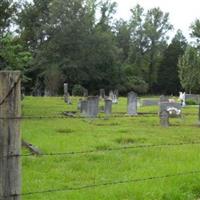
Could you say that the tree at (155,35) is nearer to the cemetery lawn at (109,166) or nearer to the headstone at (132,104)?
the headstone at (132,104)

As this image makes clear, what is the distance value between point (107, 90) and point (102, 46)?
6533 mm

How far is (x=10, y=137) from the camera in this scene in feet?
13.8

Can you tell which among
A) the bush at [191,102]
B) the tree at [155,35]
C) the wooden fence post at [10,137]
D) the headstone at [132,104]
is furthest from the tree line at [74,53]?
the wooden fence post at [10,137]

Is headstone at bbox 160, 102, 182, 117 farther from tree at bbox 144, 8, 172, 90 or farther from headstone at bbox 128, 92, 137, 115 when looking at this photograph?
tree at bbox 144, 8, 172, 90

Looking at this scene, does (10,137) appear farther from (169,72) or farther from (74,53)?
(169,72)

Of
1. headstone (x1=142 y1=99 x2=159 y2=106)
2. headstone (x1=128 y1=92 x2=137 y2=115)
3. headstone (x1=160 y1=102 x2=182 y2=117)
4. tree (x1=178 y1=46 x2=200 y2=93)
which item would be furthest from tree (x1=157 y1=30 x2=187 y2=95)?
headstone (x1=160 y1=102 x2=182 y2=117)

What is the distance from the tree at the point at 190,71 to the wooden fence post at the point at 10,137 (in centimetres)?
6119

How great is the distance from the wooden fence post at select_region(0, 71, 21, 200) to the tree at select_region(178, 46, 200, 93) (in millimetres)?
61187

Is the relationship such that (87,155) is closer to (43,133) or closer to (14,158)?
(43,133)

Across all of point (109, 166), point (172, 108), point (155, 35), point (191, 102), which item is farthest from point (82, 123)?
point (155, 35)

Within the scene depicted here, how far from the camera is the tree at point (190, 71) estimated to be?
64869 millimetres

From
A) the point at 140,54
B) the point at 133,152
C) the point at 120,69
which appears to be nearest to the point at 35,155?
the point at 133,152

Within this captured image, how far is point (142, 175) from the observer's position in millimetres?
8586

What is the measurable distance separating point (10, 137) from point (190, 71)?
6304 cm
